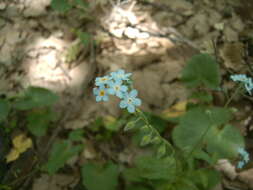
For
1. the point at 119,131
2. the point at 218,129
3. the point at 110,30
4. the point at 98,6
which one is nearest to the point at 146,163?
the point at 119,131

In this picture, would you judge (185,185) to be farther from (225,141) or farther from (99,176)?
(99,176)

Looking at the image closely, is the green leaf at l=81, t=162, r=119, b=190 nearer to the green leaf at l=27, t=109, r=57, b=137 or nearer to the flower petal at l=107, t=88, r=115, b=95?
the green leaf at l=27, t=109, r=57, b=137

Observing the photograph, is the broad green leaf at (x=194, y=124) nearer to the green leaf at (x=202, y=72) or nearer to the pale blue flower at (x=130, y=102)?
the green leaf at (x=202, y=72)

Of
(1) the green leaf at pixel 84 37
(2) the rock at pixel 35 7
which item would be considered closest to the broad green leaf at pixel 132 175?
(1) the green leaf at pixel 84 37

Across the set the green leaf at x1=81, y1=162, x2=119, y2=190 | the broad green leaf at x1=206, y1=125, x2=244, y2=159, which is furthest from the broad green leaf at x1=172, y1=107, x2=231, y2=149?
the green leaf at x1=81, y1=162, x2=119, y2=190

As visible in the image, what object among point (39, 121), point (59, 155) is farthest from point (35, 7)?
point (59, 155)

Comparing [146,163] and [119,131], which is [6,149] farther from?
[146,163]
